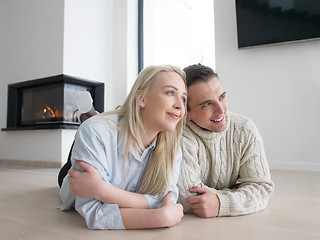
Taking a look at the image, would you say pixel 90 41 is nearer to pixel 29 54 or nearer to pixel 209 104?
pixel 29 54

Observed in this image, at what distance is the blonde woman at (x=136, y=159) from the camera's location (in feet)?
2.73

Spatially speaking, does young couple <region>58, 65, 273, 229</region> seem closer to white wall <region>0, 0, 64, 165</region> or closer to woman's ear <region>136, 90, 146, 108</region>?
woman's ear <region>136, 90, 146, 108</region>

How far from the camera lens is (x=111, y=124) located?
0.89 meters

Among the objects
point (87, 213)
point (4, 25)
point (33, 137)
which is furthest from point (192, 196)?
point (4, 25)

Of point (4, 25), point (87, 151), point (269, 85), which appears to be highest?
point (4, 25)

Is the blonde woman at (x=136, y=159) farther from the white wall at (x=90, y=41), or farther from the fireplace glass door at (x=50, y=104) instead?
the white wall at (x=90, y=41)

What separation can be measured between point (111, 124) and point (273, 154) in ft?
6.68

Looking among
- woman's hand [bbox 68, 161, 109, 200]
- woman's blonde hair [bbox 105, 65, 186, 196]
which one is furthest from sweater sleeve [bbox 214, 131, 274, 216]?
woman's hand [bbox 68, 161, 109, 200]

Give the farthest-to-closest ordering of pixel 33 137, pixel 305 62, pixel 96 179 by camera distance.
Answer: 1. pixel 33 137
2. pixel 305 62
3. pixel 96 179

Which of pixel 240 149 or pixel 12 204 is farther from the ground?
pixel 240 149

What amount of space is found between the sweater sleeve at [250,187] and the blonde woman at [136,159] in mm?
191

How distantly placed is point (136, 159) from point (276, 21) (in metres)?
2.20

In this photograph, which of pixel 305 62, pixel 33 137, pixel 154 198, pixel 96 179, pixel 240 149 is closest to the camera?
pixel 96 179

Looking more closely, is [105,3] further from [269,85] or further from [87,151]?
[87,151]
